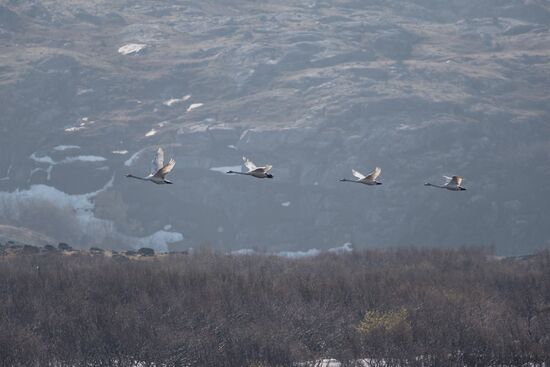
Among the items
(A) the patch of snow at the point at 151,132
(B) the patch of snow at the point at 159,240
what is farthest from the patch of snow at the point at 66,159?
(B) the patch of snow at the point at 159,240

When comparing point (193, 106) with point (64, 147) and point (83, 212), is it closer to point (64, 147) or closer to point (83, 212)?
point (64, 147)

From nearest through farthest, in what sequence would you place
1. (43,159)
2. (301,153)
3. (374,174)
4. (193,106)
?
(374,174) < (301,153) < (43,159) < (193,106)

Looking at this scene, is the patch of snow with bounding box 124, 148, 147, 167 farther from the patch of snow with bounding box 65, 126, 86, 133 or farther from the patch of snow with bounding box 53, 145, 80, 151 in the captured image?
the patch of snow with bounding box 65, 126, 86, 133

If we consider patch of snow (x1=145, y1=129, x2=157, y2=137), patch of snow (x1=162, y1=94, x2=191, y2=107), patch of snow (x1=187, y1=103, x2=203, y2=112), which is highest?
patch of snow (x1=145, y1=129, x2=157, y2=137)

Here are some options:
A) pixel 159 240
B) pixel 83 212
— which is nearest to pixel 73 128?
pixel 83 212

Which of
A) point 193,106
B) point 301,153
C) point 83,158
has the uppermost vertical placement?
point 301,153

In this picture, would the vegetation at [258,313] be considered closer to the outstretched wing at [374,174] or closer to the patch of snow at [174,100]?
the outstretched wing at [374,174]

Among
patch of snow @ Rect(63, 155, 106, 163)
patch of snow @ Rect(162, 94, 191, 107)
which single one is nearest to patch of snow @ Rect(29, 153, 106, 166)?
patch of snow @ Rect(63, 155, 106, 163)

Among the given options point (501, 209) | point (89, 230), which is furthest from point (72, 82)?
point (501, 209)

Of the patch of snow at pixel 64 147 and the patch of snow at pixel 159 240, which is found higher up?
the patch of snow at pixel 64 147

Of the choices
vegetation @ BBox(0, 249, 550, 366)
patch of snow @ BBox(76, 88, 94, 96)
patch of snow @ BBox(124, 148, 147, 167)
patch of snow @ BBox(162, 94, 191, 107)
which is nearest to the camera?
vegetation @ BBox(0, 249, 550, 366)
